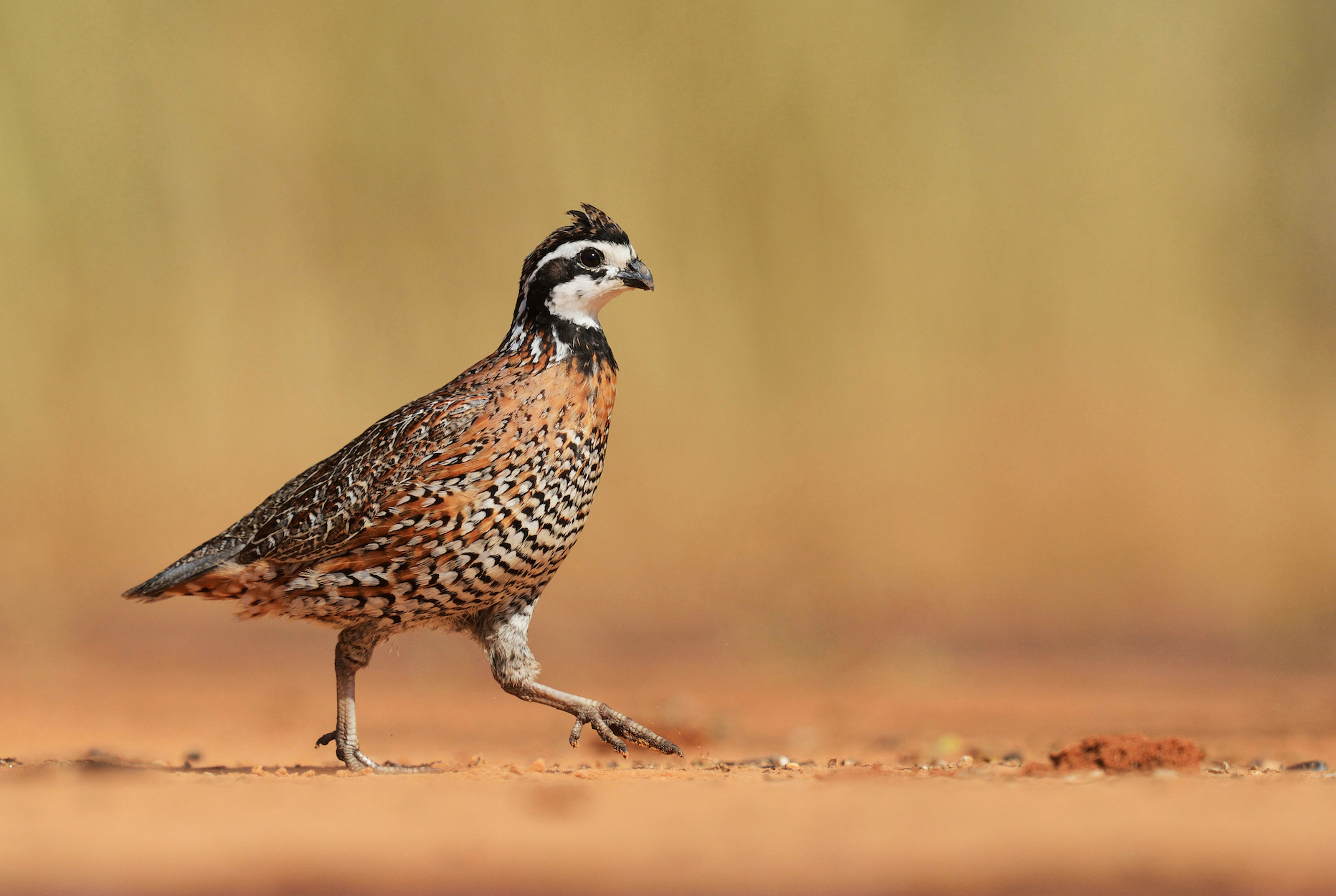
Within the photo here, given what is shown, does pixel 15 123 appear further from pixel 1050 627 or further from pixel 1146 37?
pixel 1146 37

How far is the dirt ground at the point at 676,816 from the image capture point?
3992mm

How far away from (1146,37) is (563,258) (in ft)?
63.9

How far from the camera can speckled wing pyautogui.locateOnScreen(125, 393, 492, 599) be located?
654cm

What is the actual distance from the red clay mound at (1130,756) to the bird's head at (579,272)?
116 inches

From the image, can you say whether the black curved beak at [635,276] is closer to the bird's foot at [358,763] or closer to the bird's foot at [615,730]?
the bird's foot at [615,730]

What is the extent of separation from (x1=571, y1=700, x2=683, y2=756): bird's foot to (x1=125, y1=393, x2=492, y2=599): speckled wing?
1.37 metres

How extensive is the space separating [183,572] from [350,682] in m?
0.97

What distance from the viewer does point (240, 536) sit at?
278 inches

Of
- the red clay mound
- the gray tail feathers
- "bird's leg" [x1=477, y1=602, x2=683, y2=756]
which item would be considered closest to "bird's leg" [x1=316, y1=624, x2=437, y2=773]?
"bird's leg" [x1=477, y1=602, x2=683, y2=756]

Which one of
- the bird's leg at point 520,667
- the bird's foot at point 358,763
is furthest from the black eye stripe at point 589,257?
the bird's foot at point 358,763

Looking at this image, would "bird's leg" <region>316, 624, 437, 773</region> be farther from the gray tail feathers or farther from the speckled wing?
the gray tail feathers

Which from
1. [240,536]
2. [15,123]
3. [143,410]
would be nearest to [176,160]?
[15,123]

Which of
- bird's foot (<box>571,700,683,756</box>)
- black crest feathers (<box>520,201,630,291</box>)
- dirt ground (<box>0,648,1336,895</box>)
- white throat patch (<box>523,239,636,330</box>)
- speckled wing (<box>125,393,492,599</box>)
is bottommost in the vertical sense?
dirt ground (<box>0,648,1336,895</box>)

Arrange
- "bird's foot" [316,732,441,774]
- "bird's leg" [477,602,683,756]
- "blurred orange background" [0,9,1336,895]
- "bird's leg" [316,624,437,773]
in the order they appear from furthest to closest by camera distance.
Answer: "blurred orange background" [0,9,1336,895], "bird's leg" [316,624,437,773], "bird's leg" [477,602,683,756], "bird's foot" [316,732,441,774]
